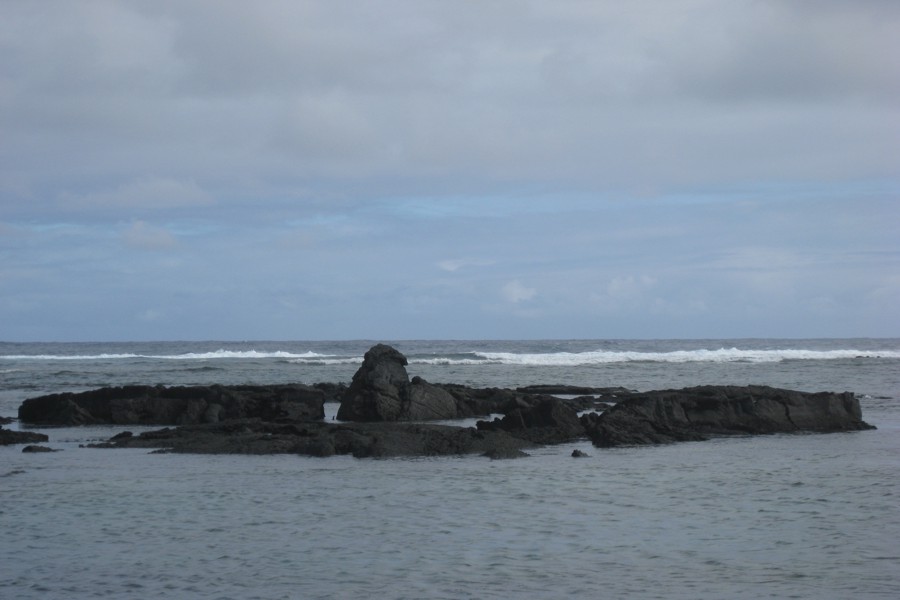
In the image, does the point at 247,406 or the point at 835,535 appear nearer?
the point at 835,535

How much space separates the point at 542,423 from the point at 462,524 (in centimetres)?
1039

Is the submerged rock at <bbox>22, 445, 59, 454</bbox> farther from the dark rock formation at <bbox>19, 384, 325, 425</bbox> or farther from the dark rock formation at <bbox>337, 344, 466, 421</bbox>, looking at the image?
the dark rock formation at <bbox>337, 344, 466, 421</bbox>

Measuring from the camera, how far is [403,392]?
26953mm

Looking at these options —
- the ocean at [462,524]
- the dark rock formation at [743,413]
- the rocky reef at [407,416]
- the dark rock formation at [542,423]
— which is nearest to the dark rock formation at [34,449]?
the ocean at [462,524]

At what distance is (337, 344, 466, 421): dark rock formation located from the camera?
86.5ft

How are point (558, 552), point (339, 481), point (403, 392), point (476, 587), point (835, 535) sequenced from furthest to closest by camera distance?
point (403, 392), point (339, 481), point (835, 535), point (558, 552), point (476, 587)

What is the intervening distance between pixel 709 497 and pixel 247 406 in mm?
15931

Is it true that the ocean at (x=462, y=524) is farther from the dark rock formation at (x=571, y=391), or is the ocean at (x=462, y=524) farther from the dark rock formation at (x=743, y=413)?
the dark rock formation at (x=571, y=391)

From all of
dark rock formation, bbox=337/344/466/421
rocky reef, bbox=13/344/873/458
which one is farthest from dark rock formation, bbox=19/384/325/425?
dark rock formation, bbox=337/344/466/421

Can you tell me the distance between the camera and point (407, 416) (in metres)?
26.4

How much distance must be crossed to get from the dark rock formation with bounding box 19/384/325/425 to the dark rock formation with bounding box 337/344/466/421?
4.44ft

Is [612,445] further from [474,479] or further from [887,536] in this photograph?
[887,536]

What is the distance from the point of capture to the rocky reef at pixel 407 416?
20.5 meters

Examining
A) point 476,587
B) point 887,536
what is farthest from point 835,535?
point 476,587
